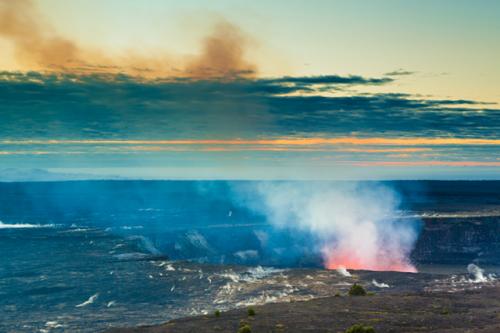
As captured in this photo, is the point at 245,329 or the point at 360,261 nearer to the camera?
the point at 245,329

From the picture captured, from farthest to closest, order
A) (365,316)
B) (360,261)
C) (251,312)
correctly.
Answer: (360,261)
(251,312)
(365,316)

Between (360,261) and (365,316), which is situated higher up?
(365,316)

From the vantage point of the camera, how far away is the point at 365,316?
214 ft

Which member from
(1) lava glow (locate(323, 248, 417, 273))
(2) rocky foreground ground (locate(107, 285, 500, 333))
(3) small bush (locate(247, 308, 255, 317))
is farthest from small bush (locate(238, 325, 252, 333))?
(1) lava glow (locate(323, 248, 417, 273))

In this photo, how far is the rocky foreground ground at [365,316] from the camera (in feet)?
197

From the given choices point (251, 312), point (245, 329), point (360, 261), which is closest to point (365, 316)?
point (251, 312)

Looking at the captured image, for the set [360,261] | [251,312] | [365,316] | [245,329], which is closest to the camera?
[245,329]

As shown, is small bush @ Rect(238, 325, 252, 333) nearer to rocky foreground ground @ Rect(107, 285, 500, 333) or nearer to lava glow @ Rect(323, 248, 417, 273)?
rocky foreground ground @ Rect(107, 285, 500, 333)

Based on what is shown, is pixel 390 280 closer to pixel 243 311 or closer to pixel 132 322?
pixel 243 311

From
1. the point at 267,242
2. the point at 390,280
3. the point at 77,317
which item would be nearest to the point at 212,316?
the point at 77,317

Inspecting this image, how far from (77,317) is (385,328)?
125 ft

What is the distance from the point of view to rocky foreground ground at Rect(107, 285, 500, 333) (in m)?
60.1

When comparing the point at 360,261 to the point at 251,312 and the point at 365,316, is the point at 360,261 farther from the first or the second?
the point at 251,312

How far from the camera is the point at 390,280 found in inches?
3910
